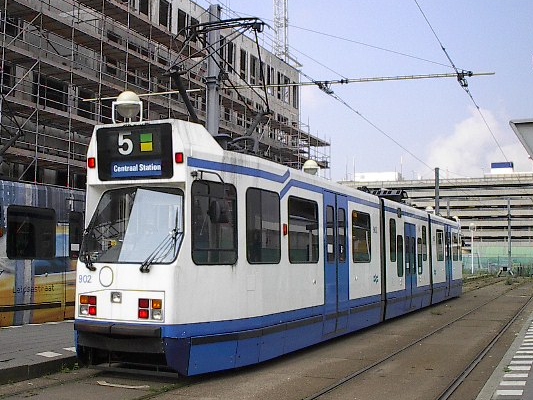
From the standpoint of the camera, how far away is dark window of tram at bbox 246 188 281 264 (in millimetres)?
9891

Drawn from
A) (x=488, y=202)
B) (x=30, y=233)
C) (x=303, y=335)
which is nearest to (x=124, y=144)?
(x=303, y=335)

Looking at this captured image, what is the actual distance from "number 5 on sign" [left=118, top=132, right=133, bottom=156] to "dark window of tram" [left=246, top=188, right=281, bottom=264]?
1.78 metres

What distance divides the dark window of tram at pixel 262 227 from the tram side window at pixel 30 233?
5559 millimetres

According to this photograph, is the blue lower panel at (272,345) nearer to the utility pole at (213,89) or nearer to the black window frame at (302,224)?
the black window frame at (302,224)

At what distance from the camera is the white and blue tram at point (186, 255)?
8688mm

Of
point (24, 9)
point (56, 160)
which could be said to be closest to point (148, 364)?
point (56, 160)

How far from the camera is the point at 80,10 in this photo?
27.3 metres

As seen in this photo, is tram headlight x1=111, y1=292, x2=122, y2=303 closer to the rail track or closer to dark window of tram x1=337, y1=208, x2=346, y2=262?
the rail track

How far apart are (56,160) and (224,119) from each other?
16489 mm

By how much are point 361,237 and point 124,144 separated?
267 inches

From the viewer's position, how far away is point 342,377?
391 inches

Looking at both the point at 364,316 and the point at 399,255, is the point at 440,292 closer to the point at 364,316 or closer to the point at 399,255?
the point at 399,255

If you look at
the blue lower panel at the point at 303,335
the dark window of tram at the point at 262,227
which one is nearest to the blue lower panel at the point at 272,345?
the blue lower panel at the point at 303,335

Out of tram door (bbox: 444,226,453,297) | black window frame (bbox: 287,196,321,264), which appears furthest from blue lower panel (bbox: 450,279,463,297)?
black window frame (bbox: 287,196,321,264)
